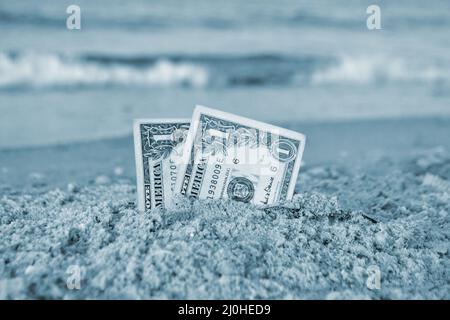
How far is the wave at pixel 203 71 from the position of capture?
17.9 ft

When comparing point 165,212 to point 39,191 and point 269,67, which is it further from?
point 269,67

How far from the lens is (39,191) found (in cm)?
288

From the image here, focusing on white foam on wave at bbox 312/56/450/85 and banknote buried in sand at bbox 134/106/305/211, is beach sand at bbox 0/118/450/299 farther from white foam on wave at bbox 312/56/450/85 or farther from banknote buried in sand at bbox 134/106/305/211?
white foam on wave at bbox 312/56/450/85

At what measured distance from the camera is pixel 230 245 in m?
1.90

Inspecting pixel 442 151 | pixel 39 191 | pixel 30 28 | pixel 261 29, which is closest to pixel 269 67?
pixel 261 29

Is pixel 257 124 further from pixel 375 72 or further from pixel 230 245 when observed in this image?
pixel 375 72
